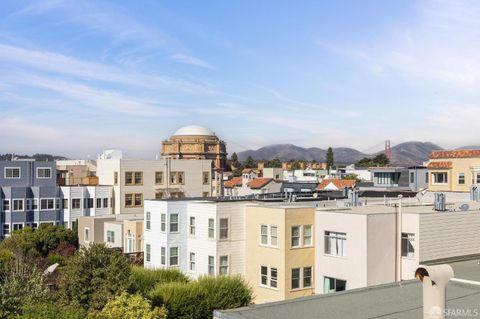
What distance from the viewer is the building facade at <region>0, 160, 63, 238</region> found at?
213 ft

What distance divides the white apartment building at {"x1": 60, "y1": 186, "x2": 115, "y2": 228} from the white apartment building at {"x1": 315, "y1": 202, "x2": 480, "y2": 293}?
4470 cm

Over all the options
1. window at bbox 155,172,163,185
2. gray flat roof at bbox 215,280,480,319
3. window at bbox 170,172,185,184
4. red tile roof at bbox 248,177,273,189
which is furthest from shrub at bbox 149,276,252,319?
red tile roof at bbox 248,177,273,189

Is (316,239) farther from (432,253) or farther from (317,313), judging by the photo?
(317,313)

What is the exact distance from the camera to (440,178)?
219ft

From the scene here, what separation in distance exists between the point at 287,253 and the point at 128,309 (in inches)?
486

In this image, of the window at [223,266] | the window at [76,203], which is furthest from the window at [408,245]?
the window at [76,203]

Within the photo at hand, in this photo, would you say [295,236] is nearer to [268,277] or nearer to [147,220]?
[268,277]

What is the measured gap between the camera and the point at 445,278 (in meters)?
7.87

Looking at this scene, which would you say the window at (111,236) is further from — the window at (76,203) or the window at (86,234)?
the window at (76,203)

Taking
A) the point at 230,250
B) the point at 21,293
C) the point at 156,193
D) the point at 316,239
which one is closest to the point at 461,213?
the point at 316,239

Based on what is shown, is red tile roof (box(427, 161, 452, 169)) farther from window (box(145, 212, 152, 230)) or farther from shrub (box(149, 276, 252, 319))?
shrub (box(149, 276, 252, 319))

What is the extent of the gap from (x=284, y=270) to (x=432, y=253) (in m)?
8.53

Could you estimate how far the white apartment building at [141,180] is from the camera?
223 ft

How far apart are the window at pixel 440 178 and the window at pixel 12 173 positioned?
50.5 meters
